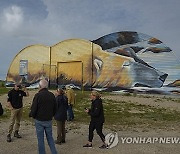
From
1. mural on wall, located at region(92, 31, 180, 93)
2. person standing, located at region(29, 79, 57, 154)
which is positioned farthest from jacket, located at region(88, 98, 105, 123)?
mural on wall, located at region(92, 31, 180, 93)

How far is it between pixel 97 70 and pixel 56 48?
27.9 feet

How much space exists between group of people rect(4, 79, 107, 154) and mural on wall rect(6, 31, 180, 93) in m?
25.0

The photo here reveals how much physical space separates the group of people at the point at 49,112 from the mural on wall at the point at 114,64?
82.1ft

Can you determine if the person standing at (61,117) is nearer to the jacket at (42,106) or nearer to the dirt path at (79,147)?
the dirt path at (79,147)

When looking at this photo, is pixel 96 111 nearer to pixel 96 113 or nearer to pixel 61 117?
pixel 96 113

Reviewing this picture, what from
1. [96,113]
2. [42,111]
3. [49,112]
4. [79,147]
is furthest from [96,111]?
[42,111]

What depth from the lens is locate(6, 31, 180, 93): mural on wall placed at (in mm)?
35469

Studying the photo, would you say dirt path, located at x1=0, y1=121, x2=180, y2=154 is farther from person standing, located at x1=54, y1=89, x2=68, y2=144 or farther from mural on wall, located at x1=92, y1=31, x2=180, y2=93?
mural on wall, located at x1=92, y1=31, x2=180, y2=93

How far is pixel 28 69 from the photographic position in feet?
150

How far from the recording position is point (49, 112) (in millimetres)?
6242

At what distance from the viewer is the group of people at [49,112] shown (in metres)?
6.18

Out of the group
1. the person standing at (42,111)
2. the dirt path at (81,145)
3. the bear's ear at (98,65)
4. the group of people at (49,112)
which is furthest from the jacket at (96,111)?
the bear's ear at (98,65)

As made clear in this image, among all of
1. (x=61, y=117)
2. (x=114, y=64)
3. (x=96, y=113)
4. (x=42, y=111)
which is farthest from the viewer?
(x=114, y=64)

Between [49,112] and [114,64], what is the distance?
104 feet
